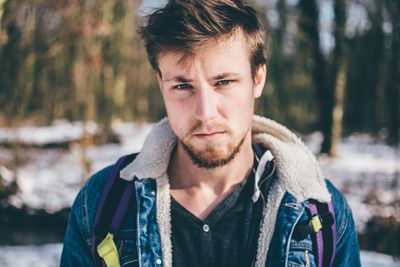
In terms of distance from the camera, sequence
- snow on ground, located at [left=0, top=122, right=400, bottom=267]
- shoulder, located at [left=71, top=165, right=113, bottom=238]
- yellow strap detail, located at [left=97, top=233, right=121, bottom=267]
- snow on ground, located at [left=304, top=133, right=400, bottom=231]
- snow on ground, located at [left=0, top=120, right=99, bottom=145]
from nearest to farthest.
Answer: yellow strap detail, located at [left=97, top=233, right=121, bottom=267]
shoulder, located at [left=71, top=165, right=113, bottom=238]
snow on ground, located at [left=0, top=122, right=400, bottom=267]
snow on ground, located at [left=304, top=133, right=400, bottom=231]
snow on ground, located at [left=0, top=120, right=99, bottom=145]

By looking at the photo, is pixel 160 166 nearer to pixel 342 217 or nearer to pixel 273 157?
pixel 273 157

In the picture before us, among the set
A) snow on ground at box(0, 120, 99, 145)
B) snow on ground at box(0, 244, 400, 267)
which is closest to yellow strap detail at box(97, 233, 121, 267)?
snow on ground at box(0, 244, 400, 267)

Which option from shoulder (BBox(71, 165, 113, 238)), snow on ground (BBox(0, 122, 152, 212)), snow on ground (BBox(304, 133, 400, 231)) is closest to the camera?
shoulder (BBox(71, 165, 113, 238))

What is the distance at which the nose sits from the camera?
1665 mm

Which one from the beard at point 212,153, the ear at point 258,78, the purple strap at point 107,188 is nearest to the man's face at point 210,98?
the beard at point 212,153

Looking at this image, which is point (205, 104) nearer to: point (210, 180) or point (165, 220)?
point (210, 180)

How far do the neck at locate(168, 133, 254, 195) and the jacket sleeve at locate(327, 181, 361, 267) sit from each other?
0.38m

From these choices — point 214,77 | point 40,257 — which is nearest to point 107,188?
point 214,77

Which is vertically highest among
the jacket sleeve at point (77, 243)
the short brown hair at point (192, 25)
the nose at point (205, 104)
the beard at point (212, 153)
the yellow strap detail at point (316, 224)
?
the short brown hair at point (192, 25)

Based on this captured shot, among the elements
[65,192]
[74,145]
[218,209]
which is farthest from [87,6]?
[74,145]

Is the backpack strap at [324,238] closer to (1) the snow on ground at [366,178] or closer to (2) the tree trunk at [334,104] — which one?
(1) the snow on ground at [366,178]

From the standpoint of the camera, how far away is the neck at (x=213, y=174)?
1.81 metres

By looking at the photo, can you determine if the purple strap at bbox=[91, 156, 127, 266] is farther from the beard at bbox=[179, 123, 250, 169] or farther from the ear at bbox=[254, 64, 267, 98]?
the ear at bbox=[254, 64, 267, 98]

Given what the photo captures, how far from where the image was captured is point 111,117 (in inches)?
522
